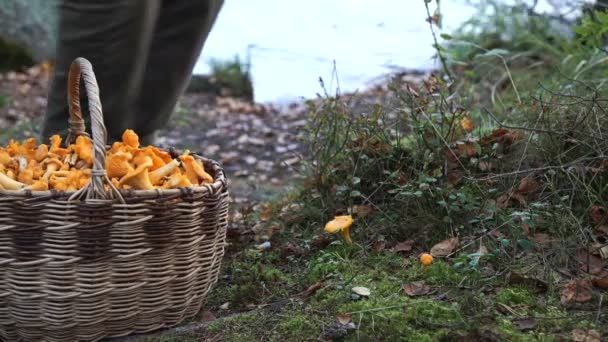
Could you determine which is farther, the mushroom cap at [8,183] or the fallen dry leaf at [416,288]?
the fallen dry leaf at [416,288]

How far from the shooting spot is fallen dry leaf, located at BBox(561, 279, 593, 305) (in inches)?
82.0

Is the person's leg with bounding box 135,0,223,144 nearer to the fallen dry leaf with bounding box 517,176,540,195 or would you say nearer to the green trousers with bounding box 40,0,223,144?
the green trousers with bounding box 40,0,223,144

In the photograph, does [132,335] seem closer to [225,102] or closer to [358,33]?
[225,102]

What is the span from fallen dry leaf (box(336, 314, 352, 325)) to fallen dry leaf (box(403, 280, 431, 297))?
222mm

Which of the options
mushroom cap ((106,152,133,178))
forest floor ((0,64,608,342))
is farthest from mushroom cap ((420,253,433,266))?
mushroom cap ((106,152,133,178))

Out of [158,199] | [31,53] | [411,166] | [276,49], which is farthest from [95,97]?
[31,53]

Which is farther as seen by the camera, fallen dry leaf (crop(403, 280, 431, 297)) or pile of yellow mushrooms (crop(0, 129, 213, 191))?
fallen dry leaf (crop(403, 280, 431, 297))

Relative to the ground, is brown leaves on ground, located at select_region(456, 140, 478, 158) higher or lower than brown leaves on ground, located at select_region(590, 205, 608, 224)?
higher

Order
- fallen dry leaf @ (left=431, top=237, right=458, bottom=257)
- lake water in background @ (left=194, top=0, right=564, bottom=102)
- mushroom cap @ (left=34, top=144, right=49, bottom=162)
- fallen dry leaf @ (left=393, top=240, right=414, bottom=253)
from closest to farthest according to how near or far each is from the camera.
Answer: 1. mushroom cap @ (left=34, top=144, right=49, bottom=162)
2. fallen dry leaf @ (left=431, top=237, right=458, bottom=257)
3. fallen dry leaf @ (left=393, top=240, right=414, bottom=253)
4. lake water in background @ (left=194, top=0, right=564, bottom=102)

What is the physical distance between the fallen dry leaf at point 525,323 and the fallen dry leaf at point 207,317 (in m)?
0.86

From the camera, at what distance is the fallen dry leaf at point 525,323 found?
6.57 feet

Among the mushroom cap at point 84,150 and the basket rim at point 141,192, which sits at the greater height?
the mushroom cap at point 84,150

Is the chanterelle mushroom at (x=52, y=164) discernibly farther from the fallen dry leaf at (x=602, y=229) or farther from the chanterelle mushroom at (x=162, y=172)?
the fallen dry leaf at (x=602, y=229)

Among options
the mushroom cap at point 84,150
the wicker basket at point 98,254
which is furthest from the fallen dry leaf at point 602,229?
the mushroom cap at point 84,150
